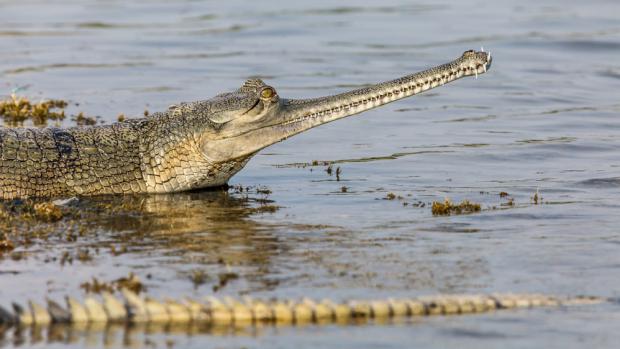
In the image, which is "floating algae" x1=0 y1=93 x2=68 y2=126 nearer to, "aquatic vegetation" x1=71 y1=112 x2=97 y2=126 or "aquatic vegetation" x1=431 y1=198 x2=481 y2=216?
"aquatic vegetation" x1=71 y1=112 x2=97 y2=126

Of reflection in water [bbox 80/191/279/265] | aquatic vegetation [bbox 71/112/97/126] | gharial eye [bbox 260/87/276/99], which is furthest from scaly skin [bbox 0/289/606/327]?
aquatic vegetation [bbox 71/112/97/126]

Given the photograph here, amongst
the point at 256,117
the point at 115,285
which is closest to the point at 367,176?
the point at 256,117

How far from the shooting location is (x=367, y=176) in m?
11.0

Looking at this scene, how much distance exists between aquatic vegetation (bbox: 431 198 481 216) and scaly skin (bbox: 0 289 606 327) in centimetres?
268

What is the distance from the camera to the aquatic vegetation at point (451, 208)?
9234 mm

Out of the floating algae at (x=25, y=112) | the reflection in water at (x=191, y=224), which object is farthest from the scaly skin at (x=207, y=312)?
the floating algae at (x=25, y=112)

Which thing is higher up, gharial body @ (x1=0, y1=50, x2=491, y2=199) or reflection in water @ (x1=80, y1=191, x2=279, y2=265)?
gharial body @ (x1=0, y1=50, x2=491, y2=199)

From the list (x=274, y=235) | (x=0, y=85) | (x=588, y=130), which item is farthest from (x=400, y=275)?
(x=0, y=85)

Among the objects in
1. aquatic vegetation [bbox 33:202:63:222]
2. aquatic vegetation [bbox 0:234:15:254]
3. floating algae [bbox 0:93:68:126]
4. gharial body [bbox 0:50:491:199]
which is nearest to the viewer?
aquatic vegetation [bbox 0:234:15:254]

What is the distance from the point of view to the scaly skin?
6348 millimetres

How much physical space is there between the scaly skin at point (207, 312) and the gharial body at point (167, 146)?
3.52 meters

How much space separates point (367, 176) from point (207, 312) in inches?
187

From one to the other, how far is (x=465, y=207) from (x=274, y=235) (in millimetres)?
1655

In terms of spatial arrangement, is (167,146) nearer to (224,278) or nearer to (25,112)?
(224,278)
